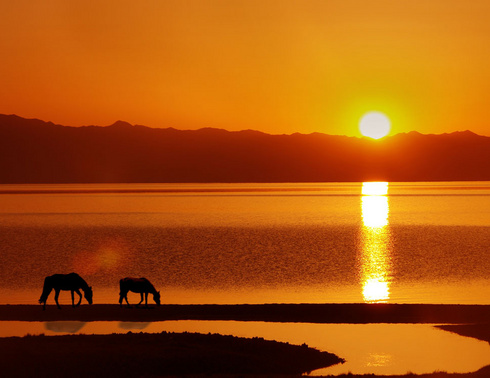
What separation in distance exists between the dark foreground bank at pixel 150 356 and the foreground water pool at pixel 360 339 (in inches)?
42.9

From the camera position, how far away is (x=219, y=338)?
19422 millimetres

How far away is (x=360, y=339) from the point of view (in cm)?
2089

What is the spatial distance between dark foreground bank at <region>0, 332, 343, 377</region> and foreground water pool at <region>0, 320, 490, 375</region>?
1.09m

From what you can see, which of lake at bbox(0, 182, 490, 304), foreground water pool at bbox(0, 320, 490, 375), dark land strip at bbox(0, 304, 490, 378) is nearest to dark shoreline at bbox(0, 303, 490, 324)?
dark land strip at bbox(0, 304, 490, 378)

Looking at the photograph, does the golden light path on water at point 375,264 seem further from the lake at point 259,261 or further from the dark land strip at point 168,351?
the dark land strip at point 168,351

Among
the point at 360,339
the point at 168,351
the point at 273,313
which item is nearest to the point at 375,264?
the point at 273,313

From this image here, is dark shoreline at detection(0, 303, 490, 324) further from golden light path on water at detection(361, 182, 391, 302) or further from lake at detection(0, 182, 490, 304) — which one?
golden light path on water at detection(361, 182, 391, 302)

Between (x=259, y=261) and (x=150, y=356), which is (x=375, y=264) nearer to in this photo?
(x=259, y=261)

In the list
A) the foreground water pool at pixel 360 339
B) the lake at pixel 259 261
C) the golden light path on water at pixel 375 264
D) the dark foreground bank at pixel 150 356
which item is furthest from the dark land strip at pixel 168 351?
the golden light path on water at pixel 375 264

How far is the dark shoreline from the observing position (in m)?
24.0

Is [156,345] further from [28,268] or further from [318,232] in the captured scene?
[318,232]

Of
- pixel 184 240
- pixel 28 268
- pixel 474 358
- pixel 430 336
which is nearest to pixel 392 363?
pixel 474 358

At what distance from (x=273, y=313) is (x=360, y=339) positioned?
4.89m

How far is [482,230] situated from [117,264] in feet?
163
